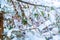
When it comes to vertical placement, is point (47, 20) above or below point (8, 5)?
below

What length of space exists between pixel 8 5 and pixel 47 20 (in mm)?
584

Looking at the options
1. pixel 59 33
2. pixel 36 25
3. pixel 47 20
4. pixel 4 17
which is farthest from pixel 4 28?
pixel 59 33

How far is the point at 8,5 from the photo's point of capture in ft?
7.41

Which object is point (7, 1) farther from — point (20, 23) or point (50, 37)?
point (50, 37)

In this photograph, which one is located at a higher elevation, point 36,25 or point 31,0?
point 31,0

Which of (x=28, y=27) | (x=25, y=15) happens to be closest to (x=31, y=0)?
(x=25, y=15)

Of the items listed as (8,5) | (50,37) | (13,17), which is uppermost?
(8,5)

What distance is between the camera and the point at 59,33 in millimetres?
2273

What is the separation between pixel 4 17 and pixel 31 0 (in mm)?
443

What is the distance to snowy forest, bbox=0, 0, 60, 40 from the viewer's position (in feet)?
7.34

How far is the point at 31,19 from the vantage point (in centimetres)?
228

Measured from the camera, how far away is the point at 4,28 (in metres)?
2.23

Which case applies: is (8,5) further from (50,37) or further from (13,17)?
(50,37)

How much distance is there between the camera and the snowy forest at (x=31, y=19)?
7.34 ft
